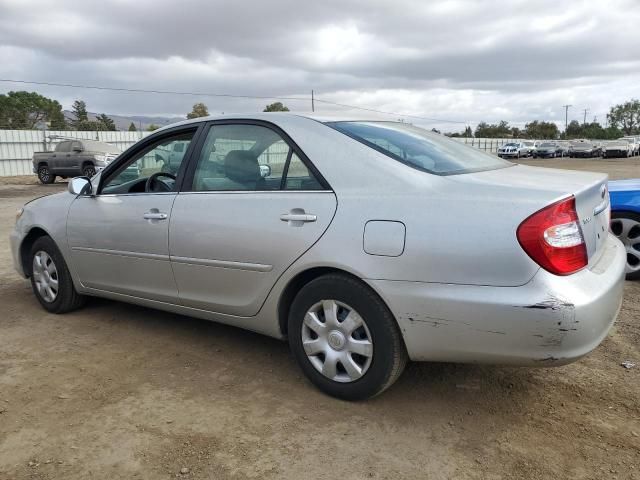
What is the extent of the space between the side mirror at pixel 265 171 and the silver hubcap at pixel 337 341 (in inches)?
34.0

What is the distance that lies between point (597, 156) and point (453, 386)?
53.3 meters

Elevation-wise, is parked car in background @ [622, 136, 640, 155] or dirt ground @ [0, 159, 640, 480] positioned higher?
parked car in background @ [622, 136, 640, 155]

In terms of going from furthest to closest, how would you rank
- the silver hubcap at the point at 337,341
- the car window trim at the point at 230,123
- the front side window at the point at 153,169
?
the front side window at the point at 153,169, the car window trim at the point at 230,123, the silver hubcap at the point at 337,341

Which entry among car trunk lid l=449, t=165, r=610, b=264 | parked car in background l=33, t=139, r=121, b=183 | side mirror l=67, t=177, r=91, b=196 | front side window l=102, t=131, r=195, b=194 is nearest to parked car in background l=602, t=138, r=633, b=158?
parked car in background l=33, t=139, r=121, b=183

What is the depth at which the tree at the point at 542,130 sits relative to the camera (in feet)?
314

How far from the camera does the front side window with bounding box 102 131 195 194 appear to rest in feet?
12.3

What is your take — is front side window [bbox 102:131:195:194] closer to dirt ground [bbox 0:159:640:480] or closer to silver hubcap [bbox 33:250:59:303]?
silver hubcap [bbox 33:250:59:303]

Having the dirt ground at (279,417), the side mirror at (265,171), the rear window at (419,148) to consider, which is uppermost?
the rear window at (419,148)

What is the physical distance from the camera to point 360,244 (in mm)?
2701

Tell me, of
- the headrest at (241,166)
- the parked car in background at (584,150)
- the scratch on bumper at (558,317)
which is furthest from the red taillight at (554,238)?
the parked car in background at (584,150)

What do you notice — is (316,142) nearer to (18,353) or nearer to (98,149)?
(18,353)

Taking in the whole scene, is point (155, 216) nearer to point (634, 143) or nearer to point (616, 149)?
point (616, 149)

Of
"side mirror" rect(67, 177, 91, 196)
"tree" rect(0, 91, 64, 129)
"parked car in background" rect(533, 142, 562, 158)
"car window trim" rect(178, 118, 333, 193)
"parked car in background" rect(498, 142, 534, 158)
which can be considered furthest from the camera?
"tree" rect(0, 91, 64, 129)

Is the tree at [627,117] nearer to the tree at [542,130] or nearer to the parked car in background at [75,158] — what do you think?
the tree at [542,130]
